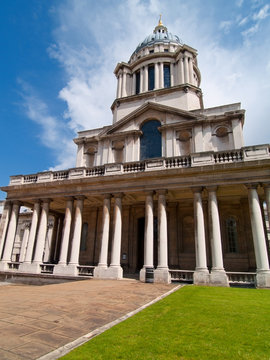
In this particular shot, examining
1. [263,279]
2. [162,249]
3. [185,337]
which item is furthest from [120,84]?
[185,337]

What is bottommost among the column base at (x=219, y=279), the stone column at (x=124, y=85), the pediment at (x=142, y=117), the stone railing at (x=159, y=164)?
the column base at (x=219, y=279)

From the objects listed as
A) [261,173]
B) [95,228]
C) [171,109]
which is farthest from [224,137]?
[95,228]

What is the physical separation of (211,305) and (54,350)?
18.3 ft

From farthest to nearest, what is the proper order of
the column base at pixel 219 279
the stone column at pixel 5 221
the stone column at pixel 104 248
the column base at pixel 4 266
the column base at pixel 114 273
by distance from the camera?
the stone column at pixel 5 221 → the column base at pixel 4 266 → the stone column at pixel 104 248 → the column base at pixel 114 273 → the column base at pixel 219 279

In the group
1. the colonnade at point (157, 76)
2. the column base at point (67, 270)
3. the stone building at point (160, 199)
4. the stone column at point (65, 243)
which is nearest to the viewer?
the stone building at point (160, 199)

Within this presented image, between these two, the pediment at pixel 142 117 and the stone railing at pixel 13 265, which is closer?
the stone railing at pixel 13 265

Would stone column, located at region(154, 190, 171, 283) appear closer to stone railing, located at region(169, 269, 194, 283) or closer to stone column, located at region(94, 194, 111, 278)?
stone railing, located at region(169, 269, 194, 283)

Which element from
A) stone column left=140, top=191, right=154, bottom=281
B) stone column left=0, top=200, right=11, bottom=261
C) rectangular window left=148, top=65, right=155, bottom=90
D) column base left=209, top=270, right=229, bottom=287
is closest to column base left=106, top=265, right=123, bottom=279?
stone column left=140, top=191, right=154, bottom=281

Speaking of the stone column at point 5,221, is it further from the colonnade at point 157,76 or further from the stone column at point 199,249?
the colonnade at point 157,76

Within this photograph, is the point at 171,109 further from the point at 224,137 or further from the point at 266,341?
the point at 266,341

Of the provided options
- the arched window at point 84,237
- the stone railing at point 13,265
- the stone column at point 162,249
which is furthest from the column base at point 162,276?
the stone railing at point 13,265

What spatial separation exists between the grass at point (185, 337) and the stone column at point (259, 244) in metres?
7.17

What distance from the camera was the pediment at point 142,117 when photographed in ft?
77.1

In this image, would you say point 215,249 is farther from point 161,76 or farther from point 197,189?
point 161,76
